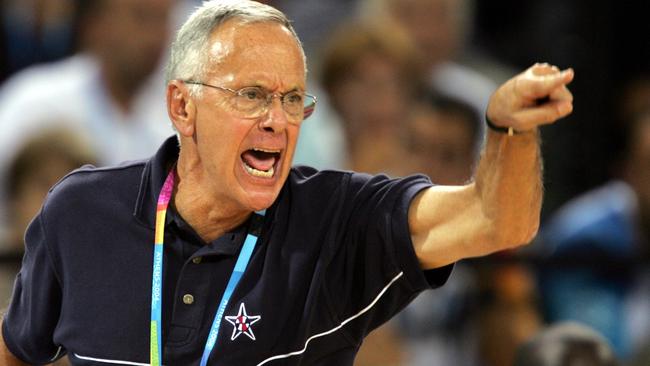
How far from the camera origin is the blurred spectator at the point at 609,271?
5512mm

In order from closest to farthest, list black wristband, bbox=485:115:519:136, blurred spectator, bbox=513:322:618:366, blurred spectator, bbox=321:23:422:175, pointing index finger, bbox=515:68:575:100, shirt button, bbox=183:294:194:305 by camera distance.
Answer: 1. pointing index finger, bbox=515:68:575:100
2. black wristband, bbox=485:115:519:136
3. shirt button, bbox=183:294:194:305
4. blurred spectator, bbox=513:322:618:366
5. blurred spectator, bbox=321:23:422:175

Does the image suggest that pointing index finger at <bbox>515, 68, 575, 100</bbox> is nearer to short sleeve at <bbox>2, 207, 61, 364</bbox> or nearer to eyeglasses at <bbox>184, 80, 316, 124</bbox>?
eyeglasses at <bbox>184, 80, 316, 124</bbox>

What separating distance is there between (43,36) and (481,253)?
3783 millimetres

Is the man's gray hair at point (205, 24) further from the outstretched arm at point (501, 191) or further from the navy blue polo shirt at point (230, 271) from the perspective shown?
the outstretched arm at point (501, 191)

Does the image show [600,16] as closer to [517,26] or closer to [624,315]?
[517,26]

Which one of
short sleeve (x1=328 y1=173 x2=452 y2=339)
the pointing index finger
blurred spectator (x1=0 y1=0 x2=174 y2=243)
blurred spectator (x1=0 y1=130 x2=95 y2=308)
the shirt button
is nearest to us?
the pointing index finger

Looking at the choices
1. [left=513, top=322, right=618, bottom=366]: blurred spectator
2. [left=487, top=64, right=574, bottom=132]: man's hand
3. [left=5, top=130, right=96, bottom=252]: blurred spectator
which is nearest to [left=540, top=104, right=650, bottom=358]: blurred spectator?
[left=513, top=322, right=618, bottom=366]: blurred spectator

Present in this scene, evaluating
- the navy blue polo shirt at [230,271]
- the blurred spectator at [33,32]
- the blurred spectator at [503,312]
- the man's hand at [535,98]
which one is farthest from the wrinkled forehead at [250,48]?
the blurred spectator at [33,32]

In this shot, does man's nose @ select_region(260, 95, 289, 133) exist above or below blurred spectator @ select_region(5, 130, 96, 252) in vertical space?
above

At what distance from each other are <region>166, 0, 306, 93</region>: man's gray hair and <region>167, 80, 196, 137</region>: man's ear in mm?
29

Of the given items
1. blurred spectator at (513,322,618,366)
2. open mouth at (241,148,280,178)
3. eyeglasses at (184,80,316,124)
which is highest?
eyeglasses at (184,80,316,124)

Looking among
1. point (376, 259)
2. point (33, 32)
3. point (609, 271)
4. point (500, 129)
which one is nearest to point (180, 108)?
point (376, 259)

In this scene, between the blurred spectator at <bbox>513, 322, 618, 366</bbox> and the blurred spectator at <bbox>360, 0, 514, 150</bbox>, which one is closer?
the blurred spectator at <bbox>513, 322, 618, 366</bbox>

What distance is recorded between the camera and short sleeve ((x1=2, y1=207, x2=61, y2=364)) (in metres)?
3.36
